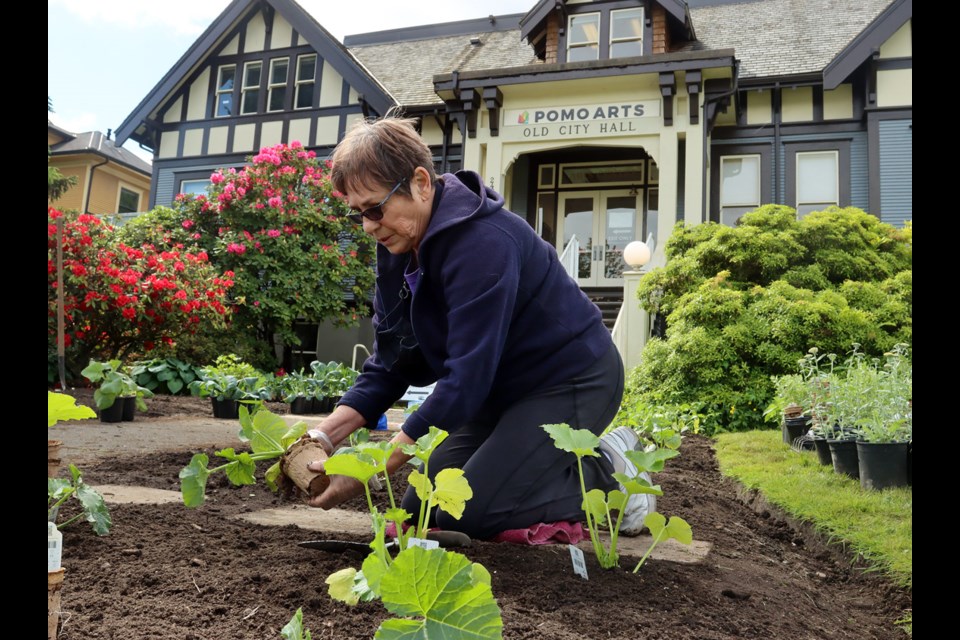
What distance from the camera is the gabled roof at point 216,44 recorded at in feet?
47.1

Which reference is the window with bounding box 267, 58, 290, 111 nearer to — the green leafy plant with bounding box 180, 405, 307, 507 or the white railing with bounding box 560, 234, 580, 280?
the white railing with bounding box 560, 234, 580, 280

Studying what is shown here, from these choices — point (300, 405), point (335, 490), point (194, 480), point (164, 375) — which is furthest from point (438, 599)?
point (164, 375)

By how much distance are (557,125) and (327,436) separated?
10406mm

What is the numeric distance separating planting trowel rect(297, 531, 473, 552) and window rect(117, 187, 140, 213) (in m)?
25.9

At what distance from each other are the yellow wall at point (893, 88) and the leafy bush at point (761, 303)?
186 inches

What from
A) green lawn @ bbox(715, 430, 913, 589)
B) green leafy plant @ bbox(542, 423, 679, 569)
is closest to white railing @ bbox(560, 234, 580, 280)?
green lawn @ bbox(715, 430, 913, 589)

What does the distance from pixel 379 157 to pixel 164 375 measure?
6.56 meters

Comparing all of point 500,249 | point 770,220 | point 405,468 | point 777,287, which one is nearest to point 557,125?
point 770,220

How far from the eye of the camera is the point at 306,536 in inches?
81.2

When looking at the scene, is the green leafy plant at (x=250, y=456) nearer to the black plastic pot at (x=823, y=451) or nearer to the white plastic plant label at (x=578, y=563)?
the white plastic plant label at (x=578, y=563)

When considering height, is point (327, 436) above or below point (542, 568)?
above

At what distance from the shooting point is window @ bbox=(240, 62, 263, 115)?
15.4 metres

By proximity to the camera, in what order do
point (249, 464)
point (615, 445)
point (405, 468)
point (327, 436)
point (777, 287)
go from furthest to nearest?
point (777, 287)
point (405, 468)
point (615, 445)
point (327, 436)
point (249, 464)
